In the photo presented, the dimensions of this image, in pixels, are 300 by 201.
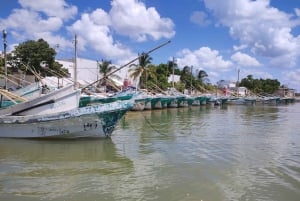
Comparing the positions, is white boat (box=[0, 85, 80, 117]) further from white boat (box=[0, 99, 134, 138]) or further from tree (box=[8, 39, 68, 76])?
tree (box=[8, 39, 68, 76])

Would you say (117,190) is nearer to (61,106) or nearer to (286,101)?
(61,106)

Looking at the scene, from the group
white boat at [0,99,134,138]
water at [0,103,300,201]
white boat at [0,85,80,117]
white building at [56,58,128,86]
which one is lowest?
water at [0,103,300,201]

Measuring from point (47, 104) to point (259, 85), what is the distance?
11597 cm

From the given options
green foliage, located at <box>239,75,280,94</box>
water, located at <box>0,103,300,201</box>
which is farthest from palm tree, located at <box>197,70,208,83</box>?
water, located at <box>0,103,300,201</box>

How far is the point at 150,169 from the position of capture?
516 inches

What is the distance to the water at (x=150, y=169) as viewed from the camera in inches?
405

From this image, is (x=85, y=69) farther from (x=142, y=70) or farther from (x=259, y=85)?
(x=259, y=85)

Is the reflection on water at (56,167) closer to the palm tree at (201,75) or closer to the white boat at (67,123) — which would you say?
the white boat at (67,123)

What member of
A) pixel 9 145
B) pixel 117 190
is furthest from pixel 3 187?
pixel 9 145

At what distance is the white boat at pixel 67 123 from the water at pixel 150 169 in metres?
0.44

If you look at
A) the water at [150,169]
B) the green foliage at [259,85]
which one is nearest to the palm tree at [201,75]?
the green foliage at [259,85]

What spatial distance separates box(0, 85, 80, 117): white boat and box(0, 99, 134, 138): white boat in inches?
26.5

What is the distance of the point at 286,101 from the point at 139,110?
271 ft

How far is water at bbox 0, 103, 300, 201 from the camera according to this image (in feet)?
33.8
